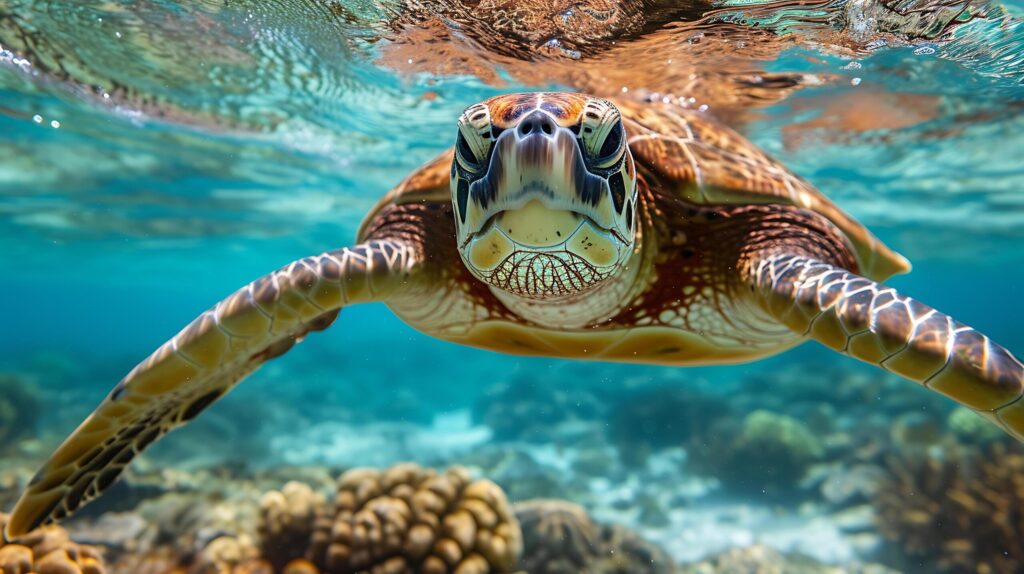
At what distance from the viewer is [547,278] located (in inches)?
84.6

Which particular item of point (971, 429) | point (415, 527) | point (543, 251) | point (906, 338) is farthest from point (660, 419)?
point (543, 251)

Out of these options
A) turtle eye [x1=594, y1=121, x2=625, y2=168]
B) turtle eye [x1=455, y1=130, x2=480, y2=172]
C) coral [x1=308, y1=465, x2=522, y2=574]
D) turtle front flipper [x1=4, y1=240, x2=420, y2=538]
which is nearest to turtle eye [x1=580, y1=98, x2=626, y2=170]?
turtle eye [x1=594, y1=121, x2=625, y2=168]

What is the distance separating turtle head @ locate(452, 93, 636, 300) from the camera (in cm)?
176

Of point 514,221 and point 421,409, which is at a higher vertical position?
point 514,221

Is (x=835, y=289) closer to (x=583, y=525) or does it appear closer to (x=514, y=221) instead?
(x=514, y=221)

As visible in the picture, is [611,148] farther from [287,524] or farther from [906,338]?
[287,524]

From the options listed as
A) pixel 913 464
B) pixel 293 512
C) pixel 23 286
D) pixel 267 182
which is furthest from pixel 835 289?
pixel 23 286

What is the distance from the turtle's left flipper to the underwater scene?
12mm

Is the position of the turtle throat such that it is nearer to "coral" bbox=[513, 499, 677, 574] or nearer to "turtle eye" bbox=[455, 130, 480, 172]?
"turtle eye" bbox=[455, 130, 480, 172]

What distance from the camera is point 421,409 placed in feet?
53.1

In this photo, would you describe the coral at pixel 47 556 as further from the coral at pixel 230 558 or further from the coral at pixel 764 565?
the coral at pixel 764 565

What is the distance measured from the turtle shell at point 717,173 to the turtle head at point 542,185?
35.3 inches

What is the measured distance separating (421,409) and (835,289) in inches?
587

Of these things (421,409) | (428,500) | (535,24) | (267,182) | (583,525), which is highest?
(535,24)
